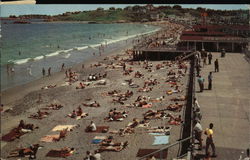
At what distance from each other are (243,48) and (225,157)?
33.8 m

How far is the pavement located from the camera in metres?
12.5

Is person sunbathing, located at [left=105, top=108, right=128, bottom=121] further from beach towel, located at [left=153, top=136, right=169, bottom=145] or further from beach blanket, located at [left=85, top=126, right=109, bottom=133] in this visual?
beach towel, located at [left=153, top=136, right=169, bottom=145]

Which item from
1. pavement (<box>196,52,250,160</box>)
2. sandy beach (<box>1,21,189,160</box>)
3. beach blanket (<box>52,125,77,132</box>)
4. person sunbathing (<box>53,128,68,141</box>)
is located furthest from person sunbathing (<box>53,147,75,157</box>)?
pavement (<box>196,52,250,160</box>)

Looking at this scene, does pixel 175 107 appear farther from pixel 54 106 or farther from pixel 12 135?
pixel 12 135

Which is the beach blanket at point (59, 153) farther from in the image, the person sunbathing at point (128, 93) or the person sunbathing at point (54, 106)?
the person sunbathing at point (128, 93)

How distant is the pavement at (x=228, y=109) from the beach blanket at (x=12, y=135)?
36.6ft

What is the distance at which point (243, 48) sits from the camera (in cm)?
4166

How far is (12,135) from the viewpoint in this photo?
58.8 feet

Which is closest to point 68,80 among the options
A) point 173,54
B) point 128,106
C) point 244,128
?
point 128,106

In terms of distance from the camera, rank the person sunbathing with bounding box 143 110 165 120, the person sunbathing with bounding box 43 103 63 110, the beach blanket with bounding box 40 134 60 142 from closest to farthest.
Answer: the beach blanket with bounding box 40 134 60 142 < the person sunbathing with bounding box 143 110 165 120 < the person sunbathing with bounding box 43 103 63 110

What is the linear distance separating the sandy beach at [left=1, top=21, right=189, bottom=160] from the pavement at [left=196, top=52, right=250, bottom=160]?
93.0 inches

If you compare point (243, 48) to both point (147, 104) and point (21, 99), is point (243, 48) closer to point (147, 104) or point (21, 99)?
point (147, 104)

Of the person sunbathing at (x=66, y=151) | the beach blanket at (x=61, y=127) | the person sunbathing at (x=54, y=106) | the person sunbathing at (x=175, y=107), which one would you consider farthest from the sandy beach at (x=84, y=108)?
the person sunbathing at (x=175, y=107)

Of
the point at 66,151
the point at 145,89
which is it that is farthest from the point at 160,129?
the point at 145,89
